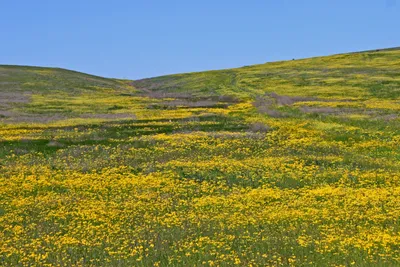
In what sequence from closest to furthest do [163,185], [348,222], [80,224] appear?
[348,222] → [80,224] → [163,185]

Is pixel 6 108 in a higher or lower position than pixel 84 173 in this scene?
higher

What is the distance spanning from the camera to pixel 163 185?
22359mm

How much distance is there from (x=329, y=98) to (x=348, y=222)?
50953 millimetres

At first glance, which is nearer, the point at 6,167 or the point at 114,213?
the point at 114,213

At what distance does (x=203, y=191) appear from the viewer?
21.2 metres

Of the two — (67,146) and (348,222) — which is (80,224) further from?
(67,146)

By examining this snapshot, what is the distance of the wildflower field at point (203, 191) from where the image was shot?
13.9 meters

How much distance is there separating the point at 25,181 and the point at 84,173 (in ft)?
10.1

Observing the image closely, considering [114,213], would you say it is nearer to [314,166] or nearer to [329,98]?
[314,166]

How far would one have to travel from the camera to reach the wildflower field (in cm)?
1386

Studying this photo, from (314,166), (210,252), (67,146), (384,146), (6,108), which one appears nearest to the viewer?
(210,252)

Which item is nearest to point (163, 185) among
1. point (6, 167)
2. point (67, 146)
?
point (6, 167)

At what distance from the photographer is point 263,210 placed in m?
17.3

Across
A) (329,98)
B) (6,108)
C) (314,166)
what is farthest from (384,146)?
(6,108)
